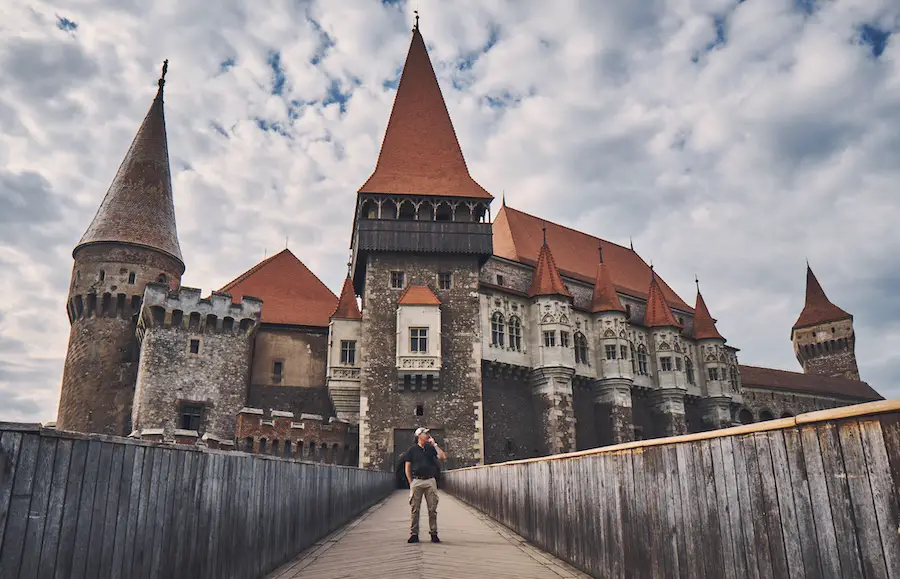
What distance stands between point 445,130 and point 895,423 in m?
32.8

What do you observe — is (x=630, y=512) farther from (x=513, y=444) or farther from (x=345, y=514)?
(x=513, y=444)

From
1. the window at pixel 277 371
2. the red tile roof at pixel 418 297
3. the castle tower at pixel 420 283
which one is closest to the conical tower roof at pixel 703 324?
the castle tower at pixel 420 283

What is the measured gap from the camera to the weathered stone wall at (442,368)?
26984 millimetres

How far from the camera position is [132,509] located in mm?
3910

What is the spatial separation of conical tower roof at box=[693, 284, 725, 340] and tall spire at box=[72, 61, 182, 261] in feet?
105

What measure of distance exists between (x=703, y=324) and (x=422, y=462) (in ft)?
118

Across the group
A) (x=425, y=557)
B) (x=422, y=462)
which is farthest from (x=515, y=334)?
(x=425, y=557)

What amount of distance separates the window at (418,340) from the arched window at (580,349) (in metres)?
9.33

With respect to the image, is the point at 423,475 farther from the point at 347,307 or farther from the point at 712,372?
the point at 712,372

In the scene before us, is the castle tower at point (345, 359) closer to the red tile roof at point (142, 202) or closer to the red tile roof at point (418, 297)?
the red tile roof at point (418, 297)

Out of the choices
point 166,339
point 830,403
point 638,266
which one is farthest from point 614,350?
point 830,403

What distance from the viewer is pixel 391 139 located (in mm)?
32875

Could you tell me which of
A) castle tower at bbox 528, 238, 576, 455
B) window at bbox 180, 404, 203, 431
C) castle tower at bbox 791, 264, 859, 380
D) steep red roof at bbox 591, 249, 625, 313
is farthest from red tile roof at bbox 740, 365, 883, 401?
window at bbox 180, 404, 203, 431

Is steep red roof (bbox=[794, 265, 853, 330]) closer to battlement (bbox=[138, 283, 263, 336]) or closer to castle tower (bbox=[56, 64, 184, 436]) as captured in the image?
battlement (bbox=[138, 283, 263, 336])
